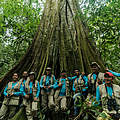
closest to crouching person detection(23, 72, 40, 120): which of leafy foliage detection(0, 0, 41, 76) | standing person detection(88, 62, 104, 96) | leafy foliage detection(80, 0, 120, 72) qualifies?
standing person detection(88, 62, 104, 96)

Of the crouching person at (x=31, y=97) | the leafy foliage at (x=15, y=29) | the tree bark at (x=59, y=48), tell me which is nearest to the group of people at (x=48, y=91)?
the crouching person at (x=31, y=97)

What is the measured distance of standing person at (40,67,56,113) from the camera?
8.41ft

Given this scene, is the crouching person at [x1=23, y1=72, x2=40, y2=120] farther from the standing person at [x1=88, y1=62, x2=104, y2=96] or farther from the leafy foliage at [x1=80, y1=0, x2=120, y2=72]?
the leafy foliage at [x1=80, y1=0, x2=120, y2=72]

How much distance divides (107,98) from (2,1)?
7.22m

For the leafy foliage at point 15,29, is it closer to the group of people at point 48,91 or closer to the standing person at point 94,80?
the group of people at point 48,91

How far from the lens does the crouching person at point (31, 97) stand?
2.41 meters

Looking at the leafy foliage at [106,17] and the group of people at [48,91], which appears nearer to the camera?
the group of people at [48,91]

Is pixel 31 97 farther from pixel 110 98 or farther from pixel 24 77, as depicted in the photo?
pixel 110 98

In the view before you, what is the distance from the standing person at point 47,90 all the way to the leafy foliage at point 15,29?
3159 mm

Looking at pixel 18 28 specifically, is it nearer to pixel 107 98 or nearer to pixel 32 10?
pixel 32 10

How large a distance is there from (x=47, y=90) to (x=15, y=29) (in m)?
4.12

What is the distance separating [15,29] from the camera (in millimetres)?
5887

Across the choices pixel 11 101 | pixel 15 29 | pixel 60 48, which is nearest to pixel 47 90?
pixel 11 101

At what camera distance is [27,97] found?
2592 mm
